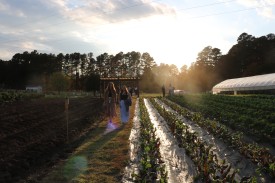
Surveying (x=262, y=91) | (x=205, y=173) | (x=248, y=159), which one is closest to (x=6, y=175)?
(x=205, y=173)

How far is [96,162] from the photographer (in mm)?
8016

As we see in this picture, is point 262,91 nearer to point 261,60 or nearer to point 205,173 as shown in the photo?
point 205,173

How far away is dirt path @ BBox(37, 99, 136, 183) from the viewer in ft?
22.2

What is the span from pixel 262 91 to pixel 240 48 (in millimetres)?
44872

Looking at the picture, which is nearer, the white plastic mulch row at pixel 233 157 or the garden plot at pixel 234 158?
the garden plot at pixel 234 158

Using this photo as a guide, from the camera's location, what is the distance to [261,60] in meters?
76.9

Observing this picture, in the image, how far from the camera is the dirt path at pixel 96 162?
22.2 ft

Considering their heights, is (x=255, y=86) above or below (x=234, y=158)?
above

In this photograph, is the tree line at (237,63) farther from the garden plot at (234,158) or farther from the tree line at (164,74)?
the garden plot at (234,158)

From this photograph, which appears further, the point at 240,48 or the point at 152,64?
the point at 152,64

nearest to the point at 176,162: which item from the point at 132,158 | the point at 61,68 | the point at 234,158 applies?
the point at 132,158

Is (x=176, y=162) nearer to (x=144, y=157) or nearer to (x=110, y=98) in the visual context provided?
(x=144, y=157)

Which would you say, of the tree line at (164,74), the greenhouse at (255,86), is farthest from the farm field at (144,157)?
the tree line at (164,74)

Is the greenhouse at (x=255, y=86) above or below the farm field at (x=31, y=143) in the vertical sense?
above
